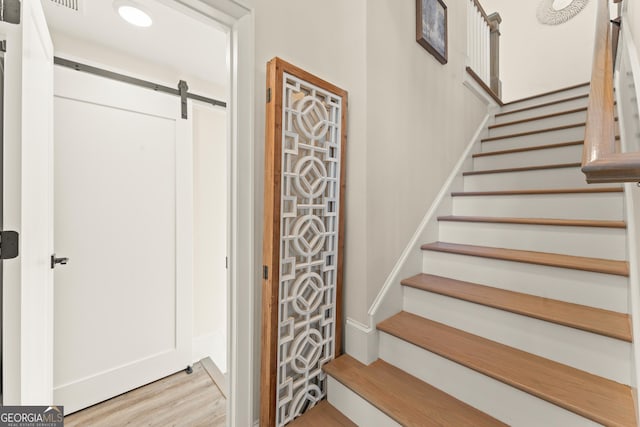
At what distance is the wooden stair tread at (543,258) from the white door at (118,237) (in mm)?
1896

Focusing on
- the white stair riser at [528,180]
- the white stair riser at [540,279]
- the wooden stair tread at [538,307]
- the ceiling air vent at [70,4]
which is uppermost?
the ceiling air vent at [70,4]

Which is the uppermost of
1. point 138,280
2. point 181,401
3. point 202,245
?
point 202,245

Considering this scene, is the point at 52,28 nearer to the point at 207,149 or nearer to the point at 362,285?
the point at 207,149

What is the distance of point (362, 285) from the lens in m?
1.50

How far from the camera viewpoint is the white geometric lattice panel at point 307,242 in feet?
A: 4.19

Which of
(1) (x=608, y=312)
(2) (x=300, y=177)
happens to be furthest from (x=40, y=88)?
(1) (x=608, y=312)

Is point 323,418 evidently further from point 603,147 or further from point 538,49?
point 538,49

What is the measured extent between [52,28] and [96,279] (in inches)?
60.0

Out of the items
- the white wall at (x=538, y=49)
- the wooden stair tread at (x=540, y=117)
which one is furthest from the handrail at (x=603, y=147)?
the white wall at (x=538, y=49)

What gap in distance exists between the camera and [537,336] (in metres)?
1.20

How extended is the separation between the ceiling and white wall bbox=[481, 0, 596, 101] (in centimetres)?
407

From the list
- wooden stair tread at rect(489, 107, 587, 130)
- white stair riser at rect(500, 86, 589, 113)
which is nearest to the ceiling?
wooden stair tread at rect(489, 107, 587, 130)

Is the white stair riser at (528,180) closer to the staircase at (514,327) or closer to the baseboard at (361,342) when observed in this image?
the staircase at (514,327)

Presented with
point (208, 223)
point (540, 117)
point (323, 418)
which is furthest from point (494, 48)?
point (323, 418)
